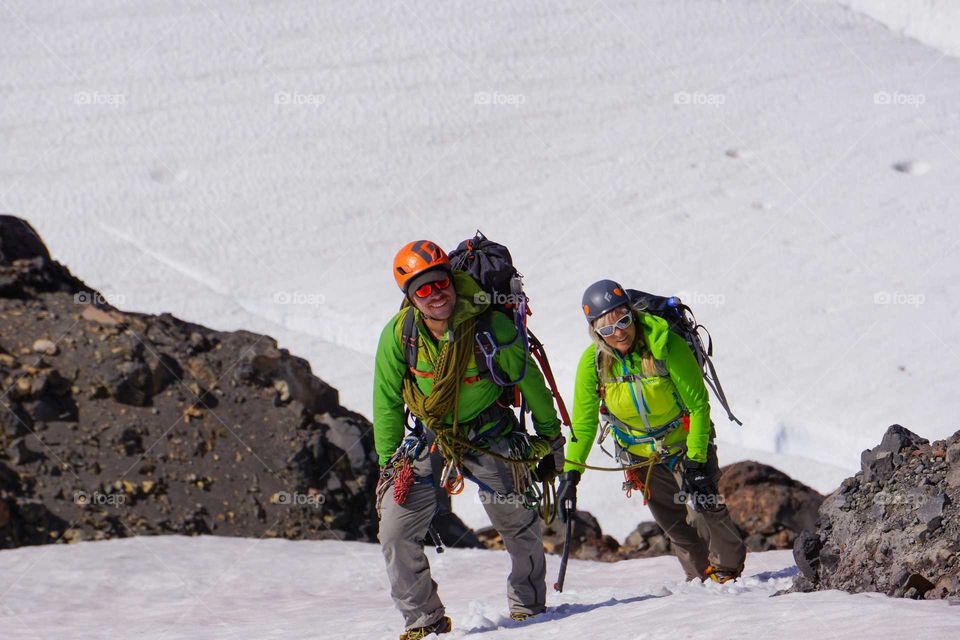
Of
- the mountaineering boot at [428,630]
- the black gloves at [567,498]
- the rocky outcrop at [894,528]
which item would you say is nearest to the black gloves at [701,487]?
the rocky outcrop at [894,528]

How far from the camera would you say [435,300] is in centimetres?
671

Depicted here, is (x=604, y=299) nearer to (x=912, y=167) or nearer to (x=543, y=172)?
(x=543, y=172)

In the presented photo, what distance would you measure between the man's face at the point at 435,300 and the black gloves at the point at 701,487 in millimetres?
2588

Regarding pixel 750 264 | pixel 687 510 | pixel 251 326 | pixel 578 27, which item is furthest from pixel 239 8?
pixel 687 510

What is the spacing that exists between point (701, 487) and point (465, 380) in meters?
2.44

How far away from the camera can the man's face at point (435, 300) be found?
6.69 meters

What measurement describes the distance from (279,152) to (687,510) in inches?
1098

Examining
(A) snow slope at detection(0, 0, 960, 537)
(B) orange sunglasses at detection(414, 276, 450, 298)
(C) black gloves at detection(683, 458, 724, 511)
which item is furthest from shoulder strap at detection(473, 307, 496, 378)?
(A) snow slope at detection(0, 0, 960, 537)

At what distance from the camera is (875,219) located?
93.3 feet

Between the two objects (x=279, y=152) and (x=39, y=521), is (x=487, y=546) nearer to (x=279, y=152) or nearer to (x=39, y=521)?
(x=39, y=521)

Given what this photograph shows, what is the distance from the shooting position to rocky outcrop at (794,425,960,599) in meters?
6.79

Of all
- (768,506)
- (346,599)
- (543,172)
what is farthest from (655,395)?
(543,172)

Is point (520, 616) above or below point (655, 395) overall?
below

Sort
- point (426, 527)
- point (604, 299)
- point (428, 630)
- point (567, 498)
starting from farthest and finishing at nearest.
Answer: point (567, 498), point (604, 299), point (428, 630), point (426, 527)
